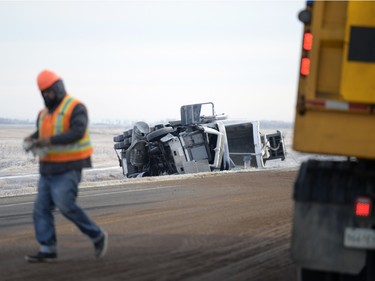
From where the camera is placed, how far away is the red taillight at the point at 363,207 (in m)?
6.46

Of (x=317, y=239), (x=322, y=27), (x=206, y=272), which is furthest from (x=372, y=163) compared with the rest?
(x=206, y=272)

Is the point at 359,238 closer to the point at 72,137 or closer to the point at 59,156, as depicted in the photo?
the point at 72,137

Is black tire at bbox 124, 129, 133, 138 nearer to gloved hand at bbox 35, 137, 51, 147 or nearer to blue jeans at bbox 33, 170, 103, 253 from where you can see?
blue jeans at bbox 33, 170, 103, 253

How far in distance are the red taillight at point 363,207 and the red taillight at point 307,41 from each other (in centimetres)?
123

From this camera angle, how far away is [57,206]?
8508mm

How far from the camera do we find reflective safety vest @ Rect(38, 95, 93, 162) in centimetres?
848

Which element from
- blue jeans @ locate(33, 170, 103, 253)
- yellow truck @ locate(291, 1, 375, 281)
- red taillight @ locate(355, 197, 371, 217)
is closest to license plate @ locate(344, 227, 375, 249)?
yellow truck @ locate(291, 1, 375, 281)

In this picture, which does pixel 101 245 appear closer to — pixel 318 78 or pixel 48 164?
pixel 48 164

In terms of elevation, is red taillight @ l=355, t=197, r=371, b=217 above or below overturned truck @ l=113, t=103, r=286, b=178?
above

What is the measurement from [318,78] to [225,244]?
4429 mm

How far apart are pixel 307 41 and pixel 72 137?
2.92 meters

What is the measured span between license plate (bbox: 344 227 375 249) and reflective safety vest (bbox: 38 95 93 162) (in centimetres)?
312

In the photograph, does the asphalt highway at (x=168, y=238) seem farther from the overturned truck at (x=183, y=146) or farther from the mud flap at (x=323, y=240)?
the overturned truck at (x=183, y=146)

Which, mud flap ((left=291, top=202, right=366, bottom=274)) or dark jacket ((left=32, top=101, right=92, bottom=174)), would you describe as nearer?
mud flap ((left=291, top=202, right=366, bottom=274))
